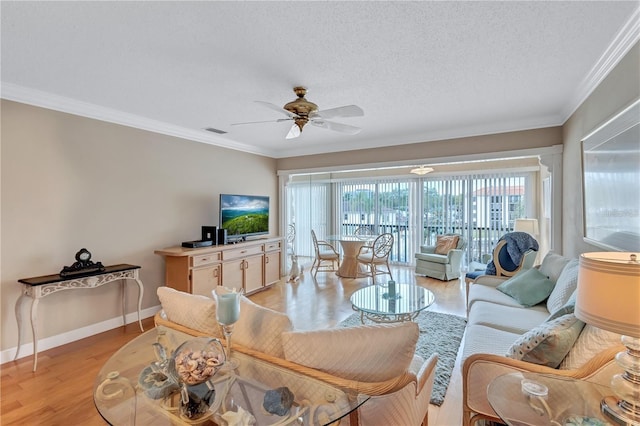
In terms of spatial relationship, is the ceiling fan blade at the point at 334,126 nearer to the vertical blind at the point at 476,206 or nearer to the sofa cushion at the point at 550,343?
the sofa cushion at the point at 550,343

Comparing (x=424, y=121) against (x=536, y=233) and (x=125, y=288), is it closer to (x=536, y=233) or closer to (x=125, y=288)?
(x=536, y=233)

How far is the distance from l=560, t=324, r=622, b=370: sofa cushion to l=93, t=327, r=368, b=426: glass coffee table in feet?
3.68

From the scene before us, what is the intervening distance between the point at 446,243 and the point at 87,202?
5763 mm

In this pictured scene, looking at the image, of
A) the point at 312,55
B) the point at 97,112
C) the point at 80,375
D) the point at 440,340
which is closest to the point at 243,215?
the point at 97,112

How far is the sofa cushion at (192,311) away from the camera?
66.1 inches

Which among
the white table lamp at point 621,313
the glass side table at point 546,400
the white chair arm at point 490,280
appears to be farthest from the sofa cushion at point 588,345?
the white chair arm at point 490,280

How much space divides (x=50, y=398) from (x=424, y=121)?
179 inches

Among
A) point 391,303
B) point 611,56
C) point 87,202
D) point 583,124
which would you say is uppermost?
point 611,56

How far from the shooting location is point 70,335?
3084 millimetres

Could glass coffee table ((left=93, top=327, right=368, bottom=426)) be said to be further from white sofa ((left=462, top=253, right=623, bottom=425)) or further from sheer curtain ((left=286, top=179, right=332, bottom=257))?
sheer curtain ((left=286, top=179, right=332, bottom=257))

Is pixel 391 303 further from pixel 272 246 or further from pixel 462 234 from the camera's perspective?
pixel 462 234

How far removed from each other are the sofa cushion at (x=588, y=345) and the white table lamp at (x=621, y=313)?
268 millimetres

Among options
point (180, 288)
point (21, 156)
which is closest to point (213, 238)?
point (180, 288)

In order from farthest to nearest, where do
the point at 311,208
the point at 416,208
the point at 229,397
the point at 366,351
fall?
the point at 311,208 < the point at 416,208 < the point at 229,397 < the point at 366,351
